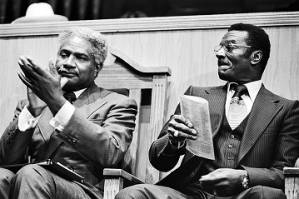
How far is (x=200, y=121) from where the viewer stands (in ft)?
9.10

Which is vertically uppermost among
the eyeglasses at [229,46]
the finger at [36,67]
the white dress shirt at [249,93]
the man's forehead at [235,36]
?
the man's forehead at [235,36]

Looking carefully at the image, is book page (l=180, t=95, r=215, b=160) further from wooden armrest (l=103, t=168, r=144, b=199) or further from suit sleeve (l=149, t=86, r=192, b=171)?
wooden armrest (l=103, t=168, r=144, b=199)

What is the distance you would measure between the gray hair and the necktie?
573 millimetres

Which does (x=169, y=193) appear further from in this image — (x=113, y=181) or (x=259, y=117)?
(x=259, y=117)

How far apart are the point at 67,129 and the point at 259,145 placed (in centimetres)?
69

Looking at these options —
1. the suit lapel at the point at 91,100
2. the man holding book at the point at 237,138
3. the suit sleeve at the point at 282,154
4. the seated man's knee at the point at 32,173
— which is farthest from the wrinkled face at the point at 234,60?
the seated man's knee at the point at 32,173

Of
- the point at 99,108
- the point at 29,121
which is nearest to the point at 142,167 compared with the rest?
the point at 99,108

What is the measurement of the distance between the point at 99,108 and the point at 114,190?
52 centimetres

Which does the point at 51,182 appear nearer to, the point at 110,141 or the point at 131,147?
the point at 110,141

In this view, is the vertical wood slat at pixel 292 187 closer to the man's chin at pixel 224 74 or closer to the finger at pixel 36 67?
the man's chin at pixel 224 74

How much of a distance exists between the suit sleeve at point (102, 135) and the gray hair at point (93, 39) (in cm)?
27

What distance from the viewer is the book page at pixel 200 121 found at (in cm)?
275

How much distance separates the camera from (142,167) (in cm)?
330

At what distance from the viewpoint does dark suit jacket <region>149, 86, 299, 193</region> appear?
2869 millimetres
